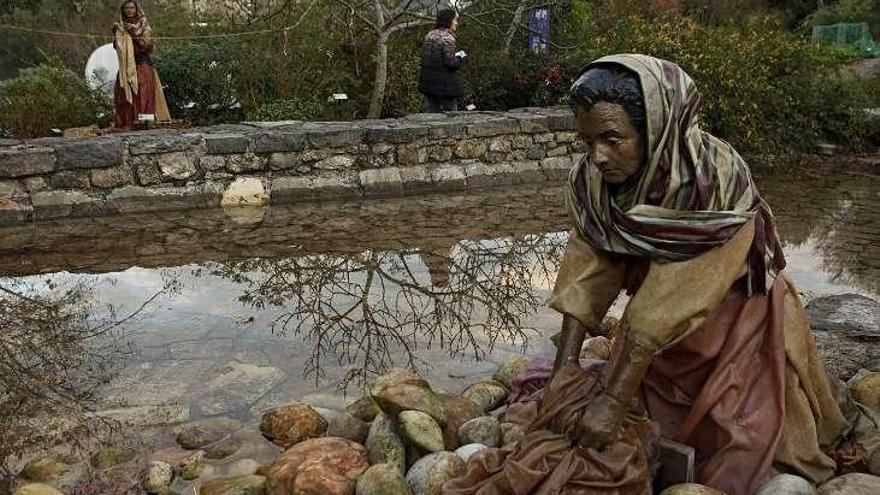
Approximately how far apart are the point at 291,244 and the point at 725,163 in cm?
461

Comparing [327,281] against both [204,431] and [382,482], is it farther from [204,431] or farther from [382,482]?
[382,482]

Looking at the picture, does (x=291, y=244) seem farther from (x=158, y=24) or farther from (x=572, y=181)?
(x=158, y=24)

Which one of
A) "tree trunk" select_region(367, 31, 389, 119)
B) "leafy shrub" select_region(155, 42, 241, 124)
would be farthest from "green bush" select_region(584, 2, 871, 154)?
"leafy shrub" select_region(155, 42, 241, 124)

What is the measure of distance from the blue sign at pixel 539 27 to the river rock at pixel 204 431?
9.46m

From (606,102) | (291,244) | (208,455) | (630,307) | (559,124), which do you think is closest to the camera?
(606,102)

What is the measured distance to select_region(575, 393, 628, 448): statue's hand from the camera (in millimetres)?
2023

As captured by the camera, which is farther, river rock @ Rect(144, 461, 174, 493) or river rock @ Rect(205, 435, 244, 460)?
river rock @ Rect(205, 435, 244, 460)

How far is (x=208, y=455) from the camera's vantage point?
10.1 ft

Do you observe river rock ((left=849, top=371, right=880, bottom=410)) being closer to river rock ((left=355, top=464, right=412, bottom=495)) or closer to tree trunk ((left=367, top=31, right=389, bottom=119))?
river rock ((left=355, top=464, right=412, bottom=495))

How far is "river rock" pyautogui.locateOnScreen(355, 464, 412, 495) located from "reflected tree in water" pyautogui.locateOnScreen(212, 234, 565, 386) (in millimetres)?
1307

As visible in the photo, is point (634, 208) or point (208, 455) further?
point (208, 455)

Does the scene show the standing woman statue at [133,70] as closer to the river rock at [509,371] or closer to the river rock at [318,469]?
the river rock at [509,371]

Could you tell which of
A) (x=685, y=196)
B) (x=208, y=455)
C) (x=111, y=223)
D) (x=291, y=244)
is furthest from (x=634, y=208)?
(x=111, y=223)

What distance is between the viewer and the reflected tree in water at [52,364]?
3.20 metres
